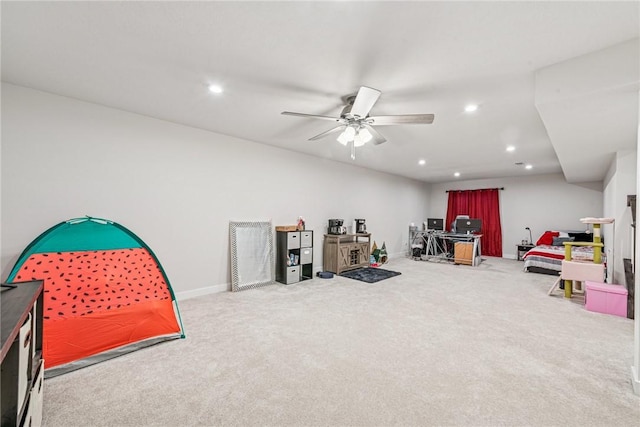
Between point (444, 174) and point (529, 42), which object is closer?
point (529, 42)

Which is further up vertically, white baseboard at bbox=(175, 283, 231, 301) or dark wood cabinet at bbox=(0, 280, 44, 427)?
dark wood cabinet at bbox=(0, 280, 44, 427)

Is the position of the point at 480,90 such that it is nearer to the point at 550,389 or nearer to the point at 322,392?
the point at 550,389

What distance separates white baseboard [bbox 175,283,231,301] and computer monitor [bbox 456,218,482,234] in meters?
6.20

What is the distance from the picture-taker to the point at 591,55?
1896 millimetres

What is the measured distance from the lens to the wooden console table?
5.27m

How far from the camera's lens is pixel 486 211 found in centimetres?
814

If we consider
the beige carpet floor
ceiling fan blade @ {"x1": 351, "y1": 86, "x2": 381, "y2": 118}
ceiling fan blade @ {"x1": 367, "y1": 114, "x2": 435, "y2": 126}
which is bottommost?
the beige carpet floor

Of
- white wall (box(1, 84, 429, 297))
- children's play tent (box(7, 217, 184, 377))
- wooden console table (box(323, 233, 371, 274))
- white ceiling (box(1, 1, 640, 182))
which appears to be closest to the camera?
white ceiling (box(1, 1, 640, 182))

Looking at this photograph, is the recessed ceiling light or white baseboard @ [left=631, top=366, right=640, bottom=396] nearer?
white baseboard @ [left=631, top=366, right=640, bottom=396]

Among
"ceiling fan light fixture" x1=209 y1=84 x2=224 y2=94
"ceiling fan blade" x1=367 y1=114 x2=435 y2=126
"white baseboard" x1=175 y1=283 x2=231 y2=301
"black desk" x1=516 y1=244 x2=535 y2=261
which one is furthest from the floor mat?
"black desk" x1=516 y1=244 x2=535 y2=261

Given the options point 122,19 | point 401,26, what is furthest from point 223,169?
point 401,26

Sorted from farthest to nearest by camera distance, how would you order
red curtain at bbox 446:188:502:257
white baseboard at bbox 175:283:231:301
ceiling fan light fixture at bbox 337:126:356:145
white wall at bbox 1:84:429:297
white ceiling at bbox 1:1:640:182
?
red curtain at bbox 446:188:502:257 → white baseboard at bbox 175:283:231:301 → ceiling fan light fixture at bbox 337:126:356:145 → white wall at bbox 1:84:429:297 → white ceiling at bbox 1:1:640:182

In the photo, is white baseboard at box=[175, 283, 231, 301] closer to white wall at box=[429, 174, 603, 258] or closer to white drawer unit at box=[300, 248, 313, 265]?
white drawer unit at box=[300, 248, 313, 265]

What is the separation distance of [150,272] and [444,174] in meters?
7.16
